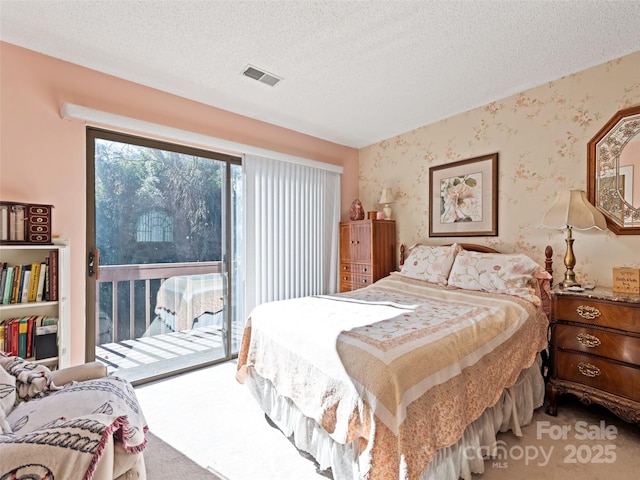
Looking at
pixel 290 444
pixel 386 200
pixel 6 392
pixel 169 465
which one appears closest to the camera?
pixel 6 392

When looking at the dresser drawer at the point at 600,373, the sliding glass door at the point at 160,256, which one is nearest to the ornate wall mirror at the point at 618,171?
the dresser drawer at the point at 600,373

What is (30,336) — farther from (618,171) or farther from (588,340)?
(618,171)

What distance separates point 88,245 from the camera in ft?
7.90

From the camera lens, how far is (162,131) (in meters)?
2.63

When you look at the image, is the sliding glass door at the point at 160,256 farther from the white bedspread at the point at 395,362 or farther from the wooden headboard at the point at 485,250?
the wooden headboard at the point at 485,250

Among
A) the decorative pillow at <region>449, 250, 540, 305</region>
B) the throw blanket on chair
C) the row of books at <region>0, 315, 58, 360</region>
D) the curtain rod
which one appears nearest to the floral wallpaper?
the decorative pillow at <region>449, 250, 540, 305</region>

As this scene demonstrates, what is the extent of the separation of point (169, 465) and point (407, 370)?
4.75ft

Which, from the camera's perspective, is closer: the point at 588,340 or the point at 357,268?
the point at 588,340

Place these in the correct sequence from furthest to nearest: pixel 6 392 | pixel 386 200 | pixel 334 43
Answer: pixel 386 200, pixel 334 43, pixel 6 392

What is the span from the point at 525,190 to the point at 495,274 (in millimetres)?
861

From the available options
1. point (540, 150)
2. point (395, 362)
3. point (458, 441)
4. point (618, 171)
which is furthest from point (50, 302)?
point (618, 171)

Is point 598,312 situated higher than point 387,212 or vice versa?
point 387,212

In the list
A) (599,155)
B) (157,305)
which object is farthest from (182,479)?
(599,155)

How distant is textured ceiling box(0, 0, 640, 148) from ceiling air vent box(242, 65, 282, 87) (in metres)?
0.05
